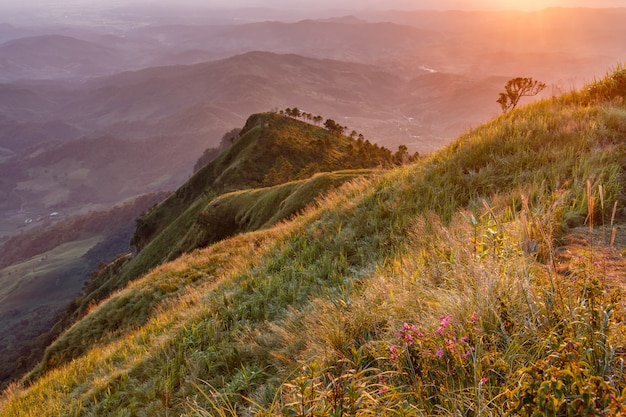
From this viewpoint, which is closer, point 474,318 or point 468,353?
point 468,353

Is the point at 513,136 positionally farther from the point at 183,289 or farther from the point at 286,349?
the point at 183,289

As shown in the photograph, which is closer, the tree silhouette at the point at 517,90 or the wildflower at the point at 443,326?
the wildflower at the point at 443,326

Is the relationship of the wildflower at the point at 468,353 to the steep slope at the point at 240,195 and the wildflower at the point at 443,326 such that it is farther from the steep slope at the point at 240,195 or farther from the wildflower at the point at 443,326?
the steep slope at the point at 240,195

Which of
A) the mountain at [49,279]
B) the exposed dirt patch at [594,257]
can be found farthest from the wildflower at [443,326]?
the mountain at [49,279]

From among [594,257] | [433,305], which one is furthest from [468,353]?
[594,257]

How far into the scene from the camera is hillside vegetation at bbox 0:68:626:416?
2.45 metres

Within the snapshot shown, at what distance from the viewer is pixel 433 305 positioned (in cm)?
355

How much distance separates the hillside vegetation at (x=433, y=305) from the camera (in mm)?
2453

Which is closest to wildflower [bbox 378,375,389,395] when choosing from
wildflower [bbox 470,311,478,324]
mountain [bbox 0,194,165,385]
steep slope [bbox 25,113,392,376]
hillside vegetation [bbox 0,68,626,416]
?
hillside vegetation [bbox 0,68,626,416]

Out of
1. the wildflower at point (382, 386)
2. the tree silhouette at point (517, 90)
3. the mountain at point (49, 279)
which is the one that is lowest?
the mountain at point (49, 279)

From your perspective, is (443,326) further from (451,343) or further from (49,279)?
(49,279)

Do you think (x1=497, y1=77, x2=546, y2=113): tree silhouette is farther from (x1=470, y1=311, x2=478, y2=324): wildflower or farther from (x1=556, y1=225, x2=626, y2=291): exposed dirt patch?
(x1=470, y1=311, x2=478, y2=324): wildflower

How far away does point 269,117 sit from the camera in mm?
86562

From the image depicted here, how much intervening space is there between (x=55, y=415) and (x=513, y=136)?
11.1 metres
